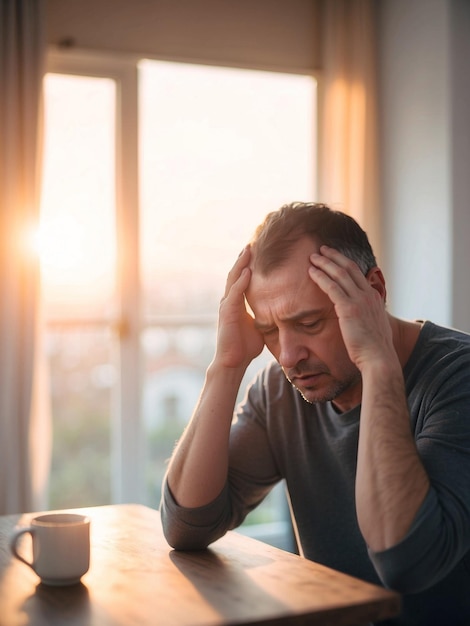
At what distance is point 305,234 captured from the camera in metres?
1.69

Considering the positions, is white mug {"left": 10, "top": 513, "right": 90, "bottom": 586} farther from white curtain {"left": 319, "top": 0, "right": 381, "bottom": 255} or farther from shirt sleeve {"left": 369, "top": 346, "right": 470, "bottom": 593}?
white curtain {"left": 319, "top": 0, "right": 381, "bottom": 255}

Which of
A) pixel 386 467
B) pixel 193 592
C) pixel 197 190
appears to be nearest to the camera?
pixel 193 592

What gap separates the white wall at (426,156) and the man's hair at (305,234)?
2.29 m

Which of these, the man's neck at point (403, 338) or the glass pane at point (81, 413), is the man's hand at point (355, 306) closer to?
the man's neck at point (403, 338)

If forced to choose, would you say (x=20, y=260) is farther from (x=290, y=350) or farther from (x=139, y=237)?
(x=290, y=350)

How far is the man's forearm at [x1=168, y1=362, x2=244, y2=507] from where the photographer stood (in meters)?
1.65

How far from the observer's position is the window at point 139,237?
3885mm

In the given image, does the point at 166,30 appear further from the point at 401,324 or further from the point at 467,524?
the point at 467,524

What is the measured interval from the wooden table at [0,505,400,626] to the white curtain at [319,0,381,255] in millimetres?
2942

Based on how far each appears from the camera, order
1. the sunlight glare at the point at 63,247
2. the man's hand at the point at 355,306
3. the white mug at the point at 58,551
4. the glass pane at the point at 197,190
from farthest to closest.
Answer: the glass pane at the point at 197,190 < the sunlight glare at the point at 63,247 < the man's hand at the point at 355,306 < the white mug at the point at 58,551

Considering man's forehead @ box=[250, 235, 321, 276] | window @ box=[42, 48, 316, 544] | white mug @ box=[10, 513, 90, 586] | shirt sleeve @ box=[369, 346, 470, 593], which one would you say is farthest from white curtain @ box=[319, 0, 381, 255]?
white mug @ box=[10, 513, 90, 586]

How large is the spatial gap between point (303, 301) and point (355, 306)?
0.34ft

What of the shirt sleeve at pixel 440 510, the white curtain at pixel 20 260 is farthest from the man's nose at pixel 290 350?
the white curtain at pixel 20 260

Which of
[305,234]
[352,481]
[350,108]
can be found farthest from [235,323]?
[350,108]
